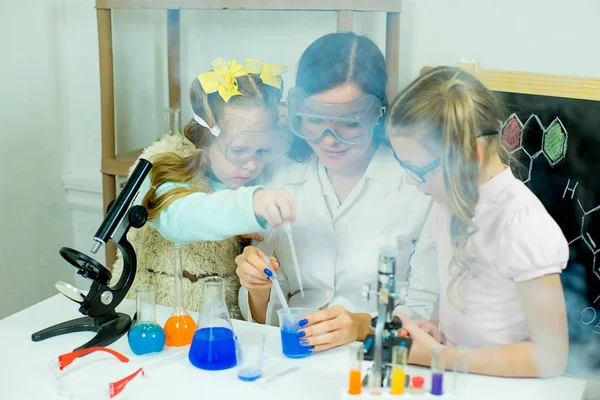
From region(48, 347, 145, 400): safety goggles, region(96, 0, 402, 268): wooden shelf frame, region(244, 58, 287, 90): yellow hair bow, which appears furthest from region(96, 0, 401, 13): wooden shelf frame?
region(48, 347, 145, 400): safety goggles

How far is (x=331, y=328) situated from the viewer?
124 centimetres

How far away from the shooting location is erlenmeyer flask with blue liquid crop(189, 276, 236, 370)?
1211mm

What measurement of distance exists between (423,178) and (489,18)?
0.86 ft

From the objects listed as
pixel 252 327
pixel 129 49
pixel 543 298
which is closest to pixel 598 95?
pixel 543 298

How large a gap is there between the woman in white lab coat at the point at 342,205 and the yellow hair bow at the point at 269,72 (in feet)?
0.17

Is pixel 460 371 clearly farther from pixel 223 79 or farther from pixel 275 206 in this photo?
pixel 223 79

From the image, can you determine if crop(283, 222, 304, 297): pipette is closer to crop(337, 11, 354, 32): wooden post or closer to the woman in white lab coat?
the woman in white lab coat

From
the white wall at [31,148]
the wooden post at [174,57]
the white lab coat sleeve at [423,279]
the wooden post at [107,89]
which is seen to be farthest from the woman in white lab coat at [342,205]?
the white wall at [31,148]

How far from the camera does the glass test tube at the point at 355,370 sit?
1.03 meters

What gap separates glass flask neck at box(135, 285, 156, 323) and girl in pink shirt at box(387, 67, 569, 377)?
0.49m

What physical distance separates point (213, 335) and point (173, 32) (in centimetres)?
66

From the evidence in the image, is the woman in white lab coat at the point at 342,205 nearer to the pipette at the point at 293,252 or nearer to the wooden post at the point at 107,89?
the pipette at the point at 293,252

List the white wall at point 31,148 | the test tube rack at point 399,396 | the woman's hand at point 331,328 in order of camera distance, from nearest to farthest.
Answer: the test tube rack at point 399,396 → the woman's hand at point 331,328 → the white wall at point 31,148

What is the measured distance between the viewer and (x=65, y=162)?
83.7 inches
